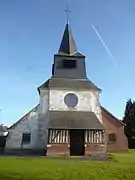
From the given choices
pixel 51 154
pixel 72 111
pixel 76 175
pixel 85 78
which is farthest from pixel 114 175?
pixel 85 78

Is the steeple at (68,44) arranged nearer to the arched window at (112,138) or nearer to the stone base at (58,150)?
the arched window at (112,138)

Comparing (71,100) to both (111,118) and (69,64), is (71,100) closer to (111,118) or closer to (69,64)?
(69,64)

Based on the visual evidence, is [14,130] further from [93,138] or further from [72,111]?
[93,138]

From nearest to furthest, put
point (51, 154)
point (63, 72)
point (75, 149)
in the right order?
point (51, 154)
point (75, 149)
point (63, 72)

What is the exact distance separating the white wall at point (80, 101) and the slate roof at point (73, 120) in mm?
739

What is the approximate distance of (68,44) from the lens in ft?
114

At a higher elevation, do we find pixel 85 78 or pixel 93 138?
pixel 85 78

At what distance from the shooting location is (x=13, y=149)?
95.3 feet

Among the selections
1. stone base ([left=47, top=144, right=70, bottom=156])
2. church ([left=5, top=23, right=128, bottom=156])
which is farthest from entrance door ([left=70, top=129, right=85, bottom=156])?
stone base ([left=47, top=144, right=70, bottom=156])

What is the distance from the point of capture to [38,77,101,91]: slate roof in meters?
30.4

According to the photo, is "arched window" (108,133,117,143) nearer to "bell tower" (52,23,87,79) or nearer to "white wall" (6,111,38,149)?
"bell tower" (52,23,87,79)

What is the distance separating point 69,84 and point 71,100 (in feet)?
6.35

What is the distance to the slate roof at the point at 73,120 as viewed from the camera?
2623cm

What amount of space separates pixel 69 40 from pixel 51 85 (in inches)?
315
